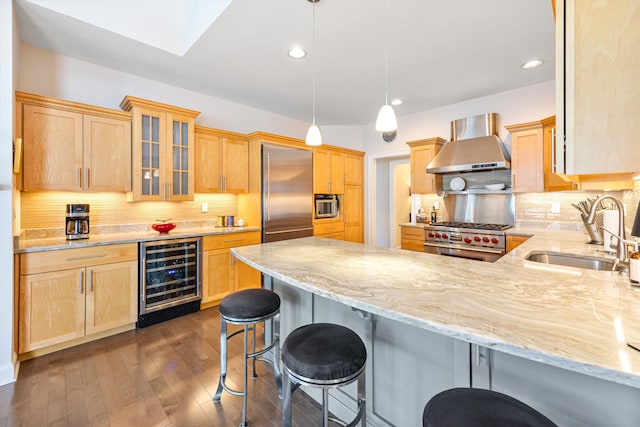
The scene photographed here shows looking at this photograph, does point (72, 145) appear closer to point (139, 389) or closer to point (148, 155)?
point (148, 155)

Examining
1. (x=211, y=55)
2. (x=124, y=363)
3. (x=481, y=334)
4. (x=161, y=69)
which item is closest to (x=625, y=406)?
(x=481, y=334)

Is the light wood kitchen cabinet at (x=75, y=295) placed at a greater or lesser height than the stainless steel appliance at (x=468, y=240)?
lesser

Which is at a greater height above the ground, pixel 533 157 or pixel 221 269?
pixel 533 157

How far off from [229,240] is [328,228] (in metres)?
1.84

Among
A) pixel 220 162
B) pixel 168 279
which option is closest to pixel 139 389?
pixel 168 279

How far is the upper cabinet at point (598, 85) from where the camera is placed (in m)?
0.88

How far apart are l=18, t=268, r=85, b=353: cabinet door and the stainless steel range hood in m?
4.35

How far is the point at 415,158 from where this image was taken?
433cm

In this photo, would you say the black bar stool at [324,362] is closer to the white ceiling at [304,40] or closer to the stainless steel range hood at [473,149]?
the white ceiling at [304,40]

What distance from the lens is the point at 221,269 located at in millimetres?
3430

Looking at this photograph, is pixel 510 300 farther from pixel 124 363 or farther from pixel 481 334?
pixel 124 363

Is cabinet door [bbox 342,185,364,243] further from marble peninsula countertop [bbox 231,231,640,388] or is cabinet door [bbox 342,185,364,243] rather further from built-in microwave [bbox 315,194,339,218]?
marble peninsula countertop [bbox 231,231,640,388]

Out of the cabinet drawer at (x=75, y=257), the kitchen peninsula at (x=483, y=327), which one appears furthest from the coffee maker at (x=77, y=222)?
the kitchen peninsula at (x=483, y=327)

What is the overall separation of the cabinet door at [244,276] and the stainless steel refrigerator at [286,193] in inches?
17.7
